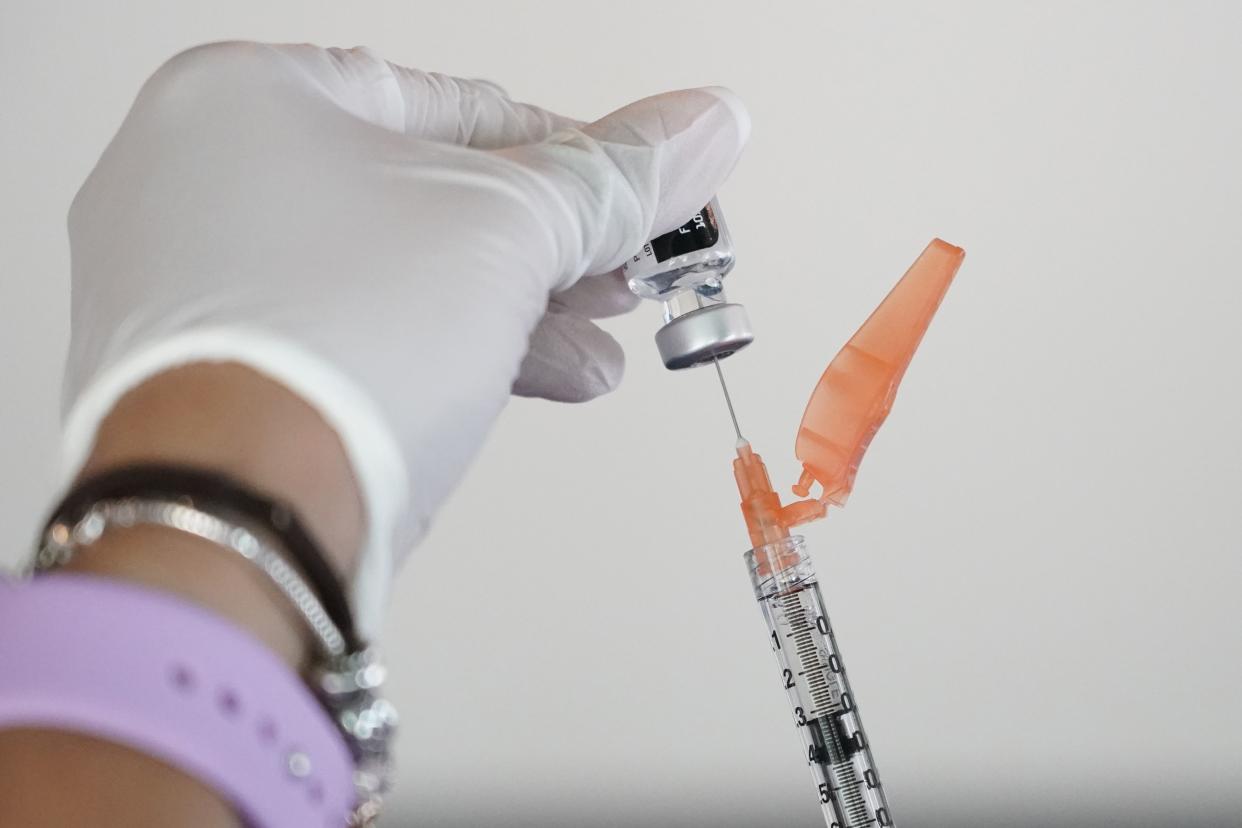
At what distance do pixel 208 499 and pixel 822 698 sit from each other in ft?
1.91

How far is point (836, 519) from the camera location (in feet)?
5.62

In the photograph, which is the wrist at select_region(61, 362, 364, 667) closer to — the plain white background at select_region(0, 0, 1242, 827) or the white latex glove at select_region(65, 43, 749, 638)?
the white latex glove at select_region(65, 43, 749, 638)

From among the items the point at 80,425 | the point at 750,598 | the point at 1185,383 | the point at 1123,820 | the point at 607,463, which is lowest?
the point at 1123,820

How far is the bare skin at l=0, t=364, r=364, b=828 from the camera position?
399 millimetres

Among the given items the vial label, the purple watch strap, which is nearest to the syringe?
the vial label

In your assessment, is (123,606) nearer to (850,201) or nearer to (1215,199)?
(850,201)

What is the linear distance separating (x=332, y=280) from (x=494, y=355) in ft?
0.37

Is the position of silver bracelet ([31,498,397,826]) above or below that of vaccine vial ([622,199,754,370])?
below

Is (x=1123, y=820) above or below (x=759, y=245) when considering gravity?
below

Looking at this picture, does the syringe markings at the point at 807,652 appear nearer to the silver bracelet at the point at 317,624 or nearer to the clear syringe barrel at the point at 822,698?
the clear syringe barrel at the point at 822,698

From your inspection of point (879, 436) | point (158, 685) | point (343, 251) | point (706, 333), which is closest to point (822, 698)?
point (706, 333)

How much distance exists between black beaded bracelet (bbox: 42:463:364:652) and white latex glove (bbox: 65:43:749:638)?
7cm

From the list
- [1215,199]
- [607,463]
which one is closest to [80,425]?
[607,463]

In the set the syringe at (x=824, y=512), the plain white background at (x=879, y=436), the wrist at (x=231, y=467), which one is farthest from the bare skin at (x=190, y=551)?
the plain white background at (x=879, y=436)
